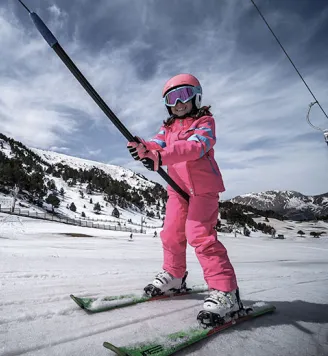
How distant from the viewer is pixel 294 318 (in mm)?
2072

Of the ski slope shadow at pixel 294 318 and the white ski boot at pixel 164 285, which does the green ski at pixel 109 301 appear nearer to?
the white ski boot at pixel 164 285

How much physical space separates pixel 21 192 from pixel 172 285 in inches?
2827

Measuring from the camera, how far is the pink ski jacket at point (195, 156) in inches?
80.7

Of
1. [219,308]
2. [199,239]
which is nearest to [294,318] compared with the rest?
[219,308]

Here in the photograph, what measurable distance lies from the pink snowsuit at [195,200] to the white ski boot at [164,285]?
0.06 metres

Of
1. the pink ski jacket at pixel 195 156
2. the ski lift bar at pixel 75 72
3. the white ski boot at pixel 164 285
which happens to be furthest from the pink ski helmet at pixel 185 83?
the white ski boot at pixel 164 285

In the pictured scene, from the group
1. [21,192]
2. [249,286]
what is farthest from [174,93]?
A: [21,192]

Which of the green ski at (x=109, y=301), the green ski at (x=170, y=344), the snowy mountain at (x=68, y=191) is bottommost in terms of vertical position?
the green ski at (x=170, y=344)

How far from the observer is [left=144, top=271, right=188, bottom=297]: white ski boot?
2447 mm

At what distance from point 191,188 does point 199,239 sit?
19.3 inches

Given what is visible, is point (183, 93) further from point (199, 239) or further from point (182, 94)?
point (199, 239)

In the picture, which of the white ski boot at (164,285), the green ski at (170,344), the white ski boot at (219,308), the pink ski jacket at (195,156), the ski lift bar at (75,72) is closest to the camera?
the green ski at (170,344)

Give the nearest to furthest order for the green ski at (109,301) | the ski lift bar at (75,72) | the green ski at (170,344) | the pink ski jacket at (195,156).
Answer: the green ski at (170,344), the ski lift bar at (75,72), the green ski at (109,301), the pink ski jacket at (195,156)

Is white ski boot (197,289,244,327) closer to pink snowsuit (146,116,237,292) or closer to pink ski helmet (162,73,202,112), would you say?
pink snowsuit (146,116,237,292)
